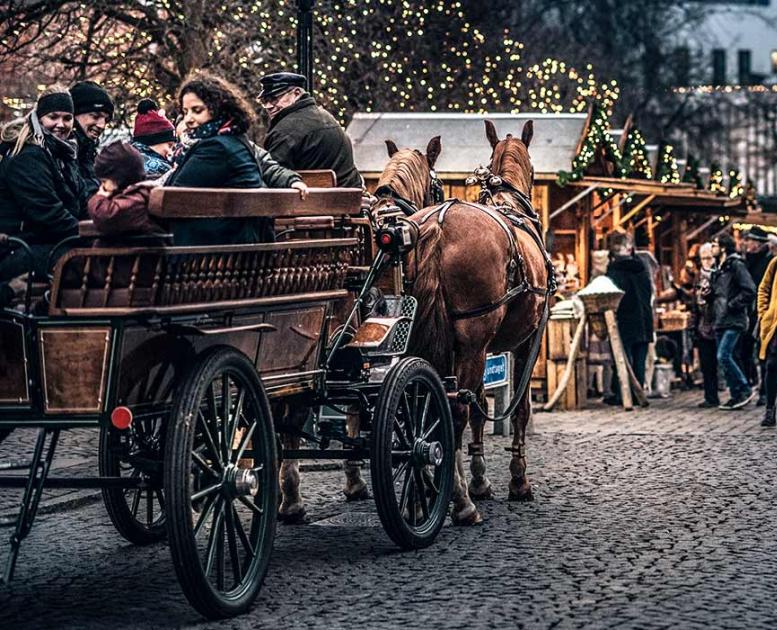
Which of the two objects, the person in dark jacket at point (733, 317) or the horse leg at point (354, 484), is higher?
the person in dark jacket at point (733, 317)

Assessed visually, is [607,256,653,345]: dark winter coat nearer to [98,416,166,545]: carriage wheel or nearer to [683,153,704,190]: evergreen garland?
[98,416,166,545]: carriage wheel

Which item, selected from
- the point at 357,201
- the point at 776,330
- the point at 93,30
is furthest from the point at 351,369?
the point at 93,30

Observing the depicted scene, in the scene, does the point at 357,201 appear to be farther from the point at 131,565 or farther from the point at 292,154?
the point at 131,565

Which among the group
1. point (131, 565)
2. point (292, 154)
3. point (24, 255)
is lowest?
point (131, 565)

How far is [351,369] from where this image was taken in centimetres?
862

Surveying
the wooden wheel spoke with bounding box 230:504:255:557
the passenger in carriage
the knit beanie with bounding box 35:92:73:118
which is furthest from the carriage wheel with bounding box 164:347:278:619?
the knit beanie with bounding box 35:92:73:118

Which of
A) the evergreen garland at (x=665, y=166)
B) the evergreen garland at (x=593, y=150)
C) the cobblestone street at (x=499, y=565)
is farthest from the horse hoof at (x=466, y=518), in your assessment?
the evergreen garland at (x=665, y=166)

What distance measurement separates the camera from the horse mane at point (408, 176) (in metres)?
9.95

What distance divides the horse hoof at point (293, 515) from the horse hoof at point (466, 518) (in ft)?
2.74

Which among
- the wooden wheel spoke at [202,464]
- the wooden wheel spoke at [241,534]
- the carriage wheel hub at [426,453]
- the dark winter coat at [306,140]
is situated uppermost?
the dark winter coat at [306,140]

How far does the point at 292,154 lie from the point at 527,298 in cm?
190

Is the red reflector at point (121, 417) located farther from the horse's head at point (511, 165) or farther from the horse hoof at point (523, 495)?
the horse's head at point (511, 165)

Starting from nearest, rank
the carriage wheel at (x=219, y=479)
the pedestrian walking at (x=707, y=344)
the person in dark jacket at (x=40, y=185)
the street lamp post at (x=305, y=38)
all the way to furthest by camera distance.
A: the carriage wheel at (x=219, y=479), the person in dark jacket at (x=40, y=185), the street lamp post at (x=305, y=38), the pedestrian walking at (x=707, y=344)

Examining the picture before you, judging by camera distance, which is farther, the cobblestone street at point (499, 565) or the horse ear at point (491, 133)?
the horse ear at point (491, 133)
